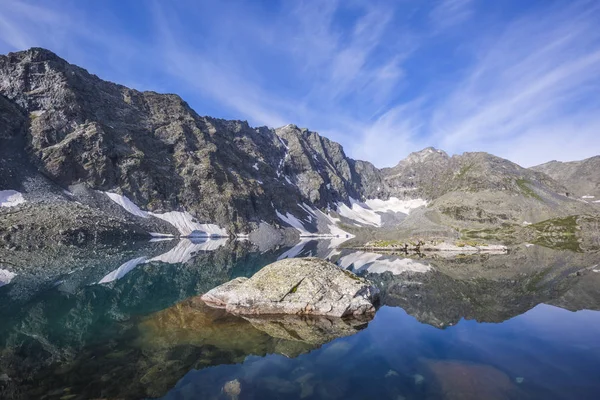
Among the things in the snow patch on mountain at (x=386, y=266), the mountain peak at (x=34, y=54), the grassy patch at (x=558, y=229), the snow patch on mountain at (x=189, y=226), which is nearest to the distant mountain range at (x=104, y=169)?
the mountain peak at (x=34, y=54)

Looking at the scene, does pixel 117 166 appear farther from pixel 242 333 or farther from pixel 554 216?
pixel 554 216

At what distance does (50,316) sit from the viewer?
82.8 feet

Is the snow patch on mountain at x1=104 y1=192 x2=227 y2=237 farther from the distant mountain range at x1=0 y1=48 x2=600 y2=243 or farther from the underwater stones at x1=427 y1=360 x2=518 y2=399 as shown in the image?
the underwater stones at x1=427 y1=360 x2=518 y2=399

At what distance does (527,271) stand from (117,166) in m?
151

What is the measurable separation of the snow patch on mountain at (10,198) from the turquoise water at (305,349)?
86.3 meters

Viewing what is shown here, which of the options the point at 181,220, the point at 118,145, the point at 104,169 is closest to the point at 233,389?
the point at 181,220

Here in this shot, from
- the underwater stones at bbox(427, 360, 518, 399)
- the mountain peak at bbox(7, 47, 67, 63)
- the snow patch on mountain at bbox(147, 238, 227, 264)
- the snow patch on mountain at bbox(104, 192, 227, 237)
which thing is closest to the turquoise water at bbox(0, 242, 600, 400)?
the underwater stones at bbox(427, 360, 518, 399)

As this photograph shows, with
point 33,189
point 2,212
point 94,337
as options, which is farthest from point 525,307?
point 33,189

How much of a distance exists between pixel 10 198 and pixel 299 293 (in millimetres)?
114856

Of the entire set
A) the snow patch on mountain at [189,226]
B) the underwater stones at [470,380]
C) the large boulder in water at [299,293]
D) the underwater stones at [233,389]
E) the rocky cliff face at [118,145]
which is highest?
the rocky cliff face at [118,145]

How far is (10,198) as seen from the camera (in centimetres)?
9975

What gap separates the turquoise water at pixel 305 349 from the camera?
1298 cm

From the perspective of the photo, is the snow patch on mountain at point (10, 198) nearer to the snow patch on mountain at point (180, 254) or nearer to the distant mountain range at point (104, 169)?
the distant mountain range at point (104, 169)

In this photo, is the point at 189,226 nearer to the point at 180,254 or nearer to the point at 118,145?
the point at 118,145
